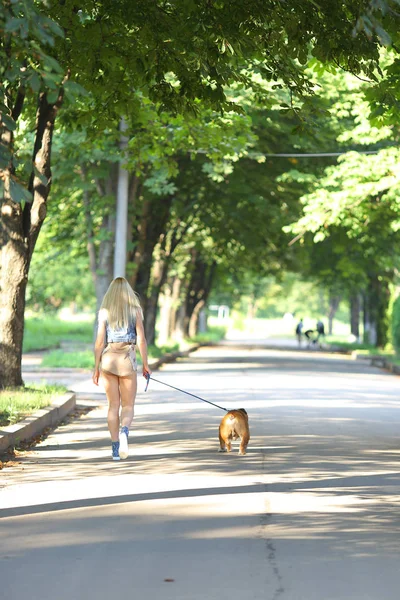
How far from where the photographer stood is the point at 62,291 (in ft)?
259

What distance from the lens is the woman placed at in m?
12.8

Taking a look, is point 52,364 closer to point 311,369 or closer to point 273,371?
point 273,371

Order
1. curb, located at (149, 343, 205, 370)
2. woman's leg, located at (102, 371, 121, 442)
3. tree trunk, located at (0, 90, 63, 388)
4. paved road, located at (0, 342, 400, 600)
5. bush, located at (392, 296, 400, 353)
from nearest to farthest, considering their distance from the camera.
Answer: paved road, located at (0, 342, 400, 600), woman's leg, located at (102, 371, 121, 442), tree trunk, located at (0, 90, 63, 388), curb, located at (149, 343, 205, 370), bush, located at (392, 296, 400, 353)

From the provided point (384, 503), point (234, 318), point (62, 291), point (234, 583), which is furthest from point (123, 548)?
point (234, 318)

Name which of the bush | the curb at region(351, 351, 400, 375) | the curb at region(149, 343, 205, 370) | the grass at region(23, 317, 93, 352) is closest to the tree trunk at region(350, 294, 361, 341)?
the grass at region(23, 317, 93, 352)

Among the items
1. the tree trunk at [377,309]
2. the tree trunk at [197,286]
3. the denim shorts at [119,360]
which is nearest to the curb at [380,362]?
the tree trunk at [377,309]

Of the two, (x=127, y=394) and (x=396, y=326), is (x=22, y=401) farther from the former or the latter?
(x=396, y=326)

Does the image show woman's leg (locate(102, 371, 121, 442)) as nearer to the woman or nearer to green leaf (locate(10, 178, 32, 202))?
the woman

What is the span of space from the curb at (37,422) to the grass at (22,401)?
11 cm

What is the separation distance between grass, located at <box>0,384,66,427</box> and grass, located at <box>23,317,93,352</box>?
3044cm

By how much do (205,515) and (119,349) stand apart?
150 inches

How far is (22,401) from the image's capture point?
1697 centimetres

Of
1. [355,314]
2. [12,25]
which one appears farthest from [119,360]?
[355,314]

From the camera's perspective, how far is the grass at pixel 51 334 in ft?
177
